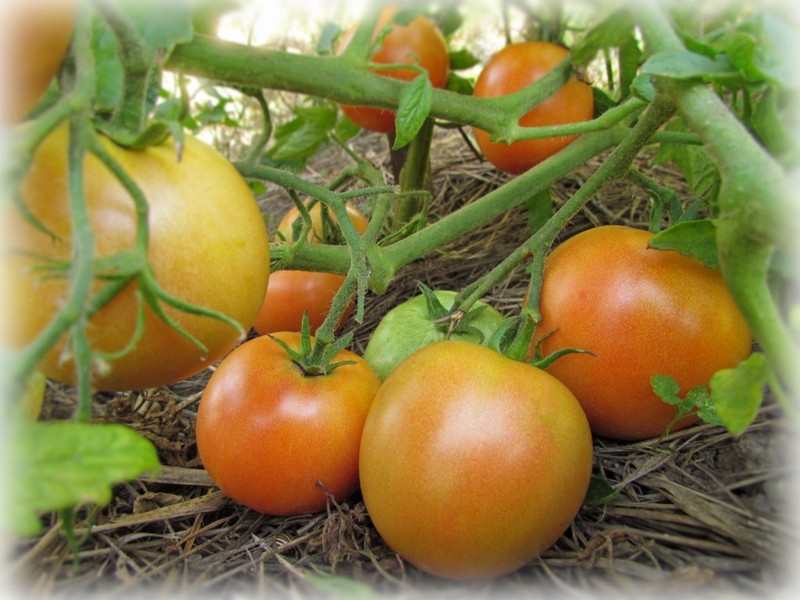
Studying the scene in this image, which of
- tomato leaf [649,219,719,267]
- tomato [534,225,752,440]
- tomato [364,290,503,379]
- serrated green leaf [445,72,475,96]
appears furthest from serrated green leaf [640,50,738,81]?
serrated green leaf [445,72,475,96]

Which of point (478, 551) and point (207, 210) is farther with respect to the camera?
point (478, 551)

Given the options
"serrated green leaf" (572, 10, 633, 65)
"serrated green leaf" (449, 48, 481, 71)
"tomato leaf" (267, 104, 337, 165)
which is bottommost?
"tomato leaf" (267, 104, 337, 165)

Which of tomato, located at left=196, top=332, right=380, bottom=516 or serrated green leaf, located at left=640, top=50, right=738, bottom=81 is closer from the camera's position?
serrated green leaf, located at left=640, top=50, right=738, bottom=81

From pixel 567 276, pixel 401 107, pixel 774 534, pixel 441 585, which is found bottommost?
pixel 441 585

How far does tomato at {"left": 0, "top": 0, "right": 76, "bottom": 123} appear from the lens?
2.06 ft

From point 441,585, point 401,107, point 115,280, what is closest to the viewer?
point 115,280

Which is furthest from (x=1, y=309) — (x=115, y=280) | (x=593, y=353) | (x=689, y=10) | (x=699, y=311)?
(x=689, y=10)

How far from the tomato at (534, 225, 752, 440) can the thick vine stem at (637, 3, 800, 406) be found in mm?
321

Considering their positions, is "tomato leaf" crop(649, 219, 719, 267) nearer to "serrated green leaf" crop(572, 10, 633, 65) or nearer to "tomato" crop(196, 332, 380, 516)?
"serrated green leaf" crop(572, 10, 633, 65)

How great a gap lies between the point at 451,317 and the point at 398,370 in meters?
0.18

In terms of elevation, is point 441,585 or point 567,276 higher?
point 567,276

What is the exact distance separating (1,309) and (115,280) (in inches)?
5.2

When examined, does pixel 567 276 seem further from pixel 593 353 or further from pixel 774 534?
pixel 774 534

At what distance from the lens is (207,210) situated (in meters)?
0.67
